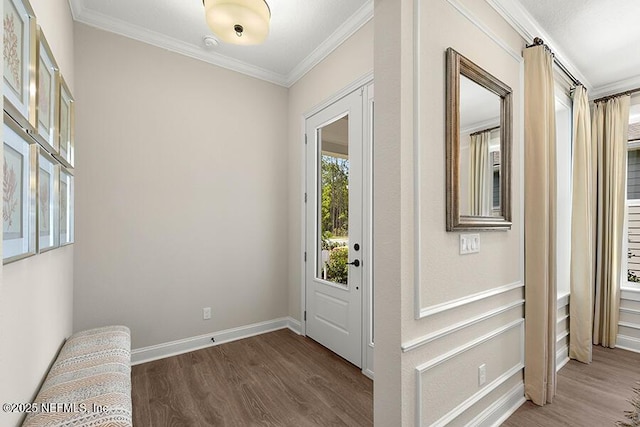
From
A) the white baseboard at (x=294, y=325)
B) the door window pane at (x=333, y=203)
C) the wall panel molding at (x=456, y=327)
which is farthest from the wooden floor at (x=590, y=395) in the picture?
the white baseboard at (x=294, y=325)

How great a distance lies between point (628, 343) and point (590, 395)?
1.39 meters

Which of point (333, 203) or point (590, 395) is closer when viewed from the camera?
point (590, 395)

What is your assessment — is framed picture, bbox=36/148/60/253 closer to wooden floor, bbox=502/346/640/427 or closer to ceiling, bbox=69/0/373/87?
ceiling, bbox=69/0/373/87

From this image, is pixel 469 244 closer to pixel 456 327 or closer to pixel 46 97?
pixel 456 327

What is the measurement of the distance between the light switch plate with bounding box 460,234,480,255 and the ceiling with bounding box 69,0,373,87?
1887 millimetres

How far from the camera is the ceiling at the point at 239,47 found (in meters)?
2.32

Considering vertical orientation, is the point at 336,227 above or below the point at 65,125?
below

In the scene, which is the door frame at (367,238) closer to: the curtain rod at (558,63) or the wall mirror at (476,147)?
the wall mirror at (476,147)

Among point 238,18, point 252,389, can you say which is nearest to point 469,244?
point 252,389

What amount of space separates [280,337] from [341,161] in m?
1.94

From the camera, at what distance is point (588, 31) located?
237 centimetres

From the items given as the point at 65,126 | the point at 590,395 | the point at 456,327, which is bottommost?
the point at 590,395

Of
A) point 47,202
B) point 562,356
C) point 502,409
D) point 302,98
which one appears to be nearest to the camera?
point 47,202

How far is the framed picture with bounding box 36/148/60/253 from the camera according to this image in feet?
4.50
